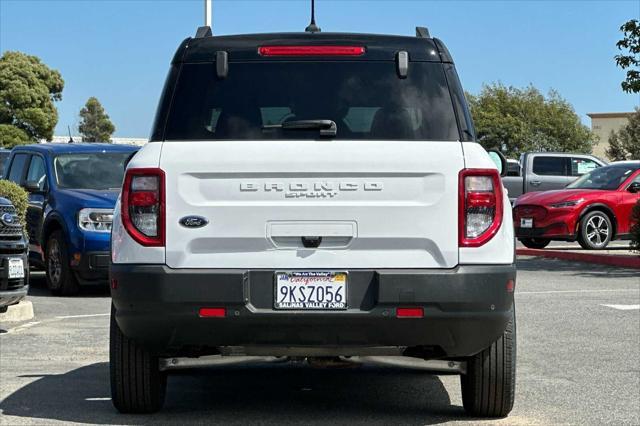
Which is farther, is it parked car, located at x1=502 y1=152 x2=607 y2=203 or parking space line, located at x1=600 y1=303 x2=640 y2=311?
parked car, located at x1=502 y1=152 x2=607 y2=203

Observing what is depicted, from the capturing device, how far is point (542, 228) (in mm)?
22484

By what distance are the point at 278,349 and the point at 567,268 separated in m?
13.3

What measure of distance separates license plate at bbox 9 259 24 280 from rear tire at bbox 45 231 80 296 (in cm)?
410

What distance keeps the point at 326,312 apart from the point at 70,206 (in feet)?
30.1

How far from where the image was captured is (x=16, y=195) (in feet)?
48.4

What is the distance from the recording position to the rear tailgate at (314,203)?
640cm

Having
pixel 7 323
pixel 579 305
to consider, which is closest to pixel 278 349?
pixel 7 323

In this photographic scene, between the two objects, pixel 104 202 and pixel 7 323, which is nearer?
pixel 7 323

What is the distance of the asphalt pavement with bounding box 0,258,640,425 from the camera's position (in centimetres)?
733

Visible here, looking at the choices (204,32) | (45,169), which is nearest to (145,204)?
(204,32)

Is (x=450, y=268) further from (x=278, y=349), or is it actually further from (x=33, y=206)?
(x=33, y=206)

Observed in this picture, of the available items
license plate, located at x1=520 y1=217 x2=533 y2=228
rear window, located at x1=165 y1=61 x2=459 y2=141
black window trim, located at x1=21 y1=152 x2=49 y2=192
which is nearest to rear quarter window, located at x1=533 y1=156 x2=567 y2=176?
license plate, located at x1=520 y1=217 x2=533 y2=228

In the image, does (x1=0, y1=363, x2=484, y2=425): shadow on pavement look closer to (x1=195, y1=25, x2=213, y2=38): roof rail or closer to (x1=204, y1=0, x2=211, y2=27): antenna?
(x1=195, y1=25, x2=213, y2=38): roof rail

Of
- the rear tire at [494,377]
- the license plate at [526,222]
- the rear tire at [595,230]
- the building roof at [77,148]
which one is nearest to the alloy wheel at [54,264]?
the building roof at [77,148]
